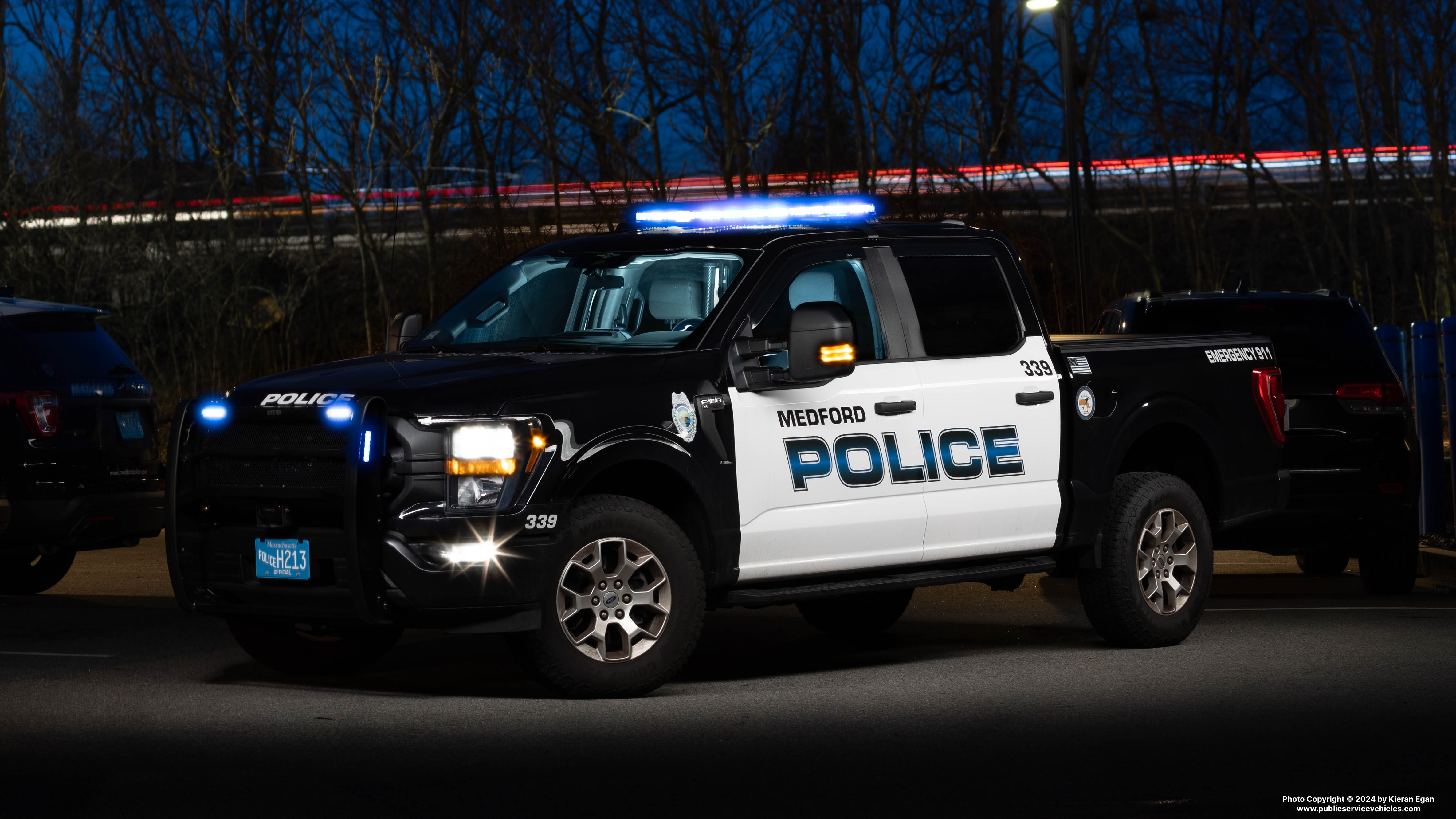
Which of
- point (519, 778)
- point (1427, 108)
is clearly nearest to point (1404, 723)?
point (519, 778)

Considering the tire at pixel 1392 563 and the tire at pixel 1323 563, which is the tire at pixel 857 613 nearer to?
the tire at pixel 1392 563

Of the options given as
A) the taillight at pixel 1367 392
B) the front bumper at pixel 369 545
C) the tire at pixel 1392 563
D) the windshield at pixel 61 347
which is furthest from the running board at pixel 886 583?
the windshield at pixel 61 347

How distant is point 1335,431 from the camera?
11.2 metres

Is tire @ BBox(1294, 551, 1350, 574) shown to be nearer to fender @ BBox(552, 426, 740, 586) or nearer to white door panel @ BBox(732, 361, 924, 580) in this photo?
white door panel @ BBox(732, 361, 924, 580)

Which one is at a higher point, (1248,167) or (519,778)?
(1248,167)

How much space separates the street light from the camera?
22.4 meters

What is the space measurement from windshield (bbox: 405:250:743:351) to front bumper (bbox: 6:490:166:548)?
289cm

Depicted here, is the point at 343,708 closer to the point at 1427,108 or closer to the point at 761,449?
the point at 761,449

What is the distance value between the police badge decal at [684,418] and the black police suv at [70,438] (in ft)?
15.3

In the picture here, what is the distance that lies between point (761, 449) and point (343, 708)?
2.07 meters

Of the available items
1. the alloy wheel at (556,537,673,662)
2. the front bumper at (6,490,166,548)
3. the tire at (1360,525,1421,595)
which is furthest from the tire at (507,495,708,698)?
the tire at (1360,525,1421,595)

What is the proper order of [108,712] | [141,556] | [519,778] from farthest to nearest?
[141,556]
[108,712]
[519,778]

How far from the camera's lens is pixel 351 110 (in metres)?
33.8

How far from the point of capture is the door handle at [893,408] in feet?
28.0
